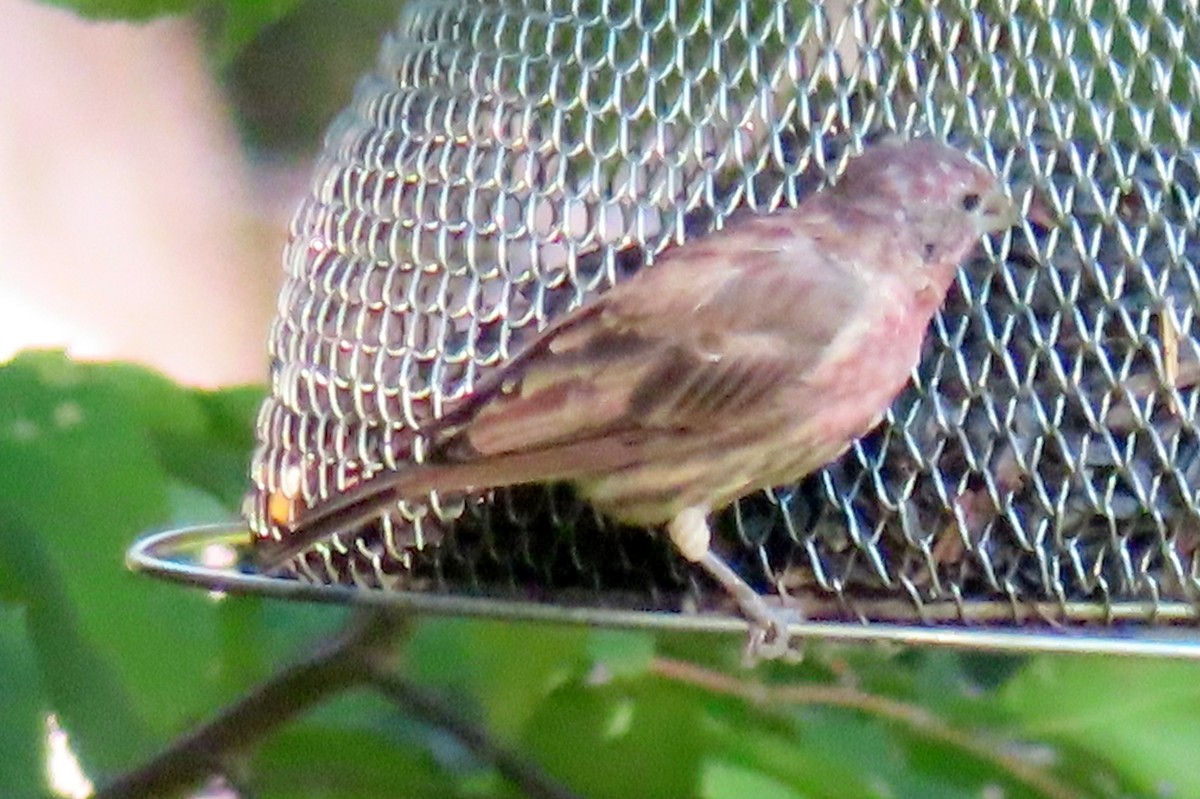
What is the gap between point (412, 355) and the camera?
275 centimetres

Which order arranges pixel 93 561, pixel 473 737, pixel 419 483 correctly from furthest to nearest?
pixel 93 561
pixel 473 737
pixel 419 483

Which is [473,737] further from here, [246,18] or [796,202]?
[246,18]

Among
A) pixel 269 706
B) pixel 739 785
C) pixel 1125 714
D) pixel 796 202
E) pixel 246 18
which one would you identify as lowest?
pixel 1125 714

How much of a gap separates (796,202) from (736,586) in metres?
0.59

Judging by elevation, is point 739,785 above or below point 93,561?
below

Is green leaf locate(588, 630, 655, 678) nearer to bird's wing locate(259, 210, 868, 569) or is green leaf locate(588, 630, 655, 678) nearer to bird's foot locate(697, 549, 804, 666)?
bird's foot locate(697, 549, 804, 666)

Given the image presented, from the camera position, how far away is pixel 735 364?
2580 millimetres

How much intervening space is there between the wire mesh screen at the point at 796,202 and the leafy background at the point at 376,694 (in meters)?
0.32

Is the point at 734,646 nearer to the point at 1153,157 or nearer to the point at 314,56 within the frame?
the point at 1153,157

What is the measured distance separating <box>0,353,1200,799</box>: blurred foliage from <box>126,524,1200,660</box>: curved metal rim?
14.2 inches

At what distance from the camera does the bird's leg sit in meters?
2.44

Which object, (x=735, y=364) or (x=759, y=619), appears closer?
(x=759, y=619)

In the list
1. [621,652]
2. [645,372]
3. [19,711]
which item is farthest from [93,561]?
[645,372]

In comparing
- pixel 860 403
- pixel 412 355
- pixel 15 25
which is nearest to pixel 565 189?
pixel 412 355
